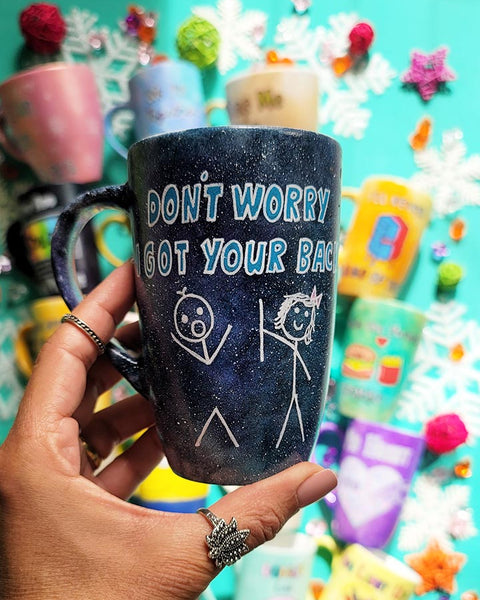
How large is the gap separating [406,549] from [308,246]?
77 cm

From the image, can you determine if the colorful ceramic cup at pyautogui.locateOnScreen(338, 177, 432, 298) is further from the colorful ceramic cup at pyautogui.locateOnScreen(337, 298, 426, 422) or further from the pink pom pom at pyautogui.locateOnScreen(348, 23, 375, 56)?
the pink pom pom at pyautogui.locateOnScreen(348, 23, 375, 56)

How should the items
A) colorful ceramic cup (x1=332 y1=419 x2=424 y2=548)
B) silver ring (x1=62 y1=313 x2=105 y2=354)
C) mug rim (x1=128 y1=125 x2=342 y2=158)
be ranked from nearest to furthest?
mug rim (x1=128 y1=125 x2=342 y2=158) → silver ring (x1=62 y1=313 x2=105 y2=354) → colorful ceramic cup (x1=332 y1=419 x2=424 y2=548)

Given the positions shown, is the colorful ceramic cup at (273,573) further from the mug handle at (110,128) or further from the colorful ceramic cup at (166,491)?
the mug handle at (110,128)

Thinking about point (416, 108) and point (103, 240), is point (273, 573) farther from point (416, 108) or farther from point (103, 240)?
point (416, 108)

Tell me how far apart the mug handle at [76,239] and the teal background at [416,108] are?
0.55 metres

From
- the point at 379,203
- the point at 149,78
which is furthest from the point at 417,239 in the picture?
the point at 149,78

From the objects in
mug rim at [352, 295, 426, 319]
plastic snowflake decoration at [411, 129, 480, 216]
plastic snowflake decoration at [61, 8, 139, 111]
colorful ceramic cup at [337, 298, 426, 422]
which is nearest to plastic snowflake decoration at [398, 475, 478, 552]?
colorful ceramic cup at [337, 298, 426, 422]

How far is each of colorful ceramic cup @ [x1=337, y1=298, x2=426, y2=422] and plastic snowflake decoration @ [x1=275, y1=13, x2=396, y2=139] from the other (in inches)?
12.3

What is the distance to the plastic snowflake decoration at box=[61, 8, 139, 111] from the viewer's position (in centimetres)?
96

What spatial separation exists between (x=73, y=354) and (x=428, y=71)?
80cm

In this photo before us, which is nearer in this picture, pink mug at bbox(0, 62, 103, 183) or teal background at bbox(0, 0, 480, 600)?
pink mug at bbox(0, 62, 103, 183)

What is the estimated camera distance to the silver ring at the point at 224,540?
0.42 metres

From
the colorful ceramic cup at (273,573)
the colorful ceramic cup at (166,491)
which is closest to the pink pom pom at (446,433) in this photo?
the colorful ceramic cup at (273,573)

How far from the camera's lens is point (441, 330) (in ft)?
3.33
